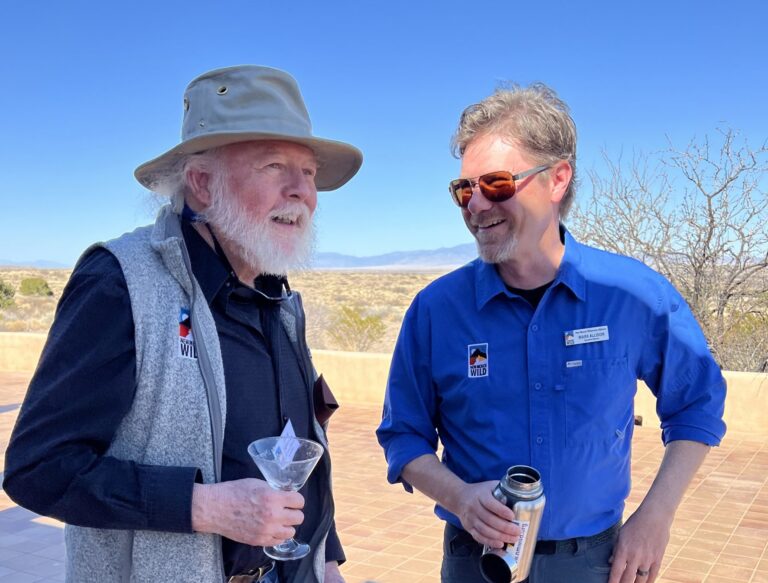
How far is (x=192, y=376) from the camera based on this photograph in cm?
170

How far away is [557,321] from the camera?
2168 mm

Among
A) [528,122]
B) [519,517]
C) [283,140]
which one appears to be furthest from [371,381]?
[519,517]

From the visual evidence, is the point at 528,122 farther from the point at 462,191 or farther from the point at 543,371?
the point at 543,371

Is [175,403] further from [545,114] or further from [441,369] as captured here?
[545,114]

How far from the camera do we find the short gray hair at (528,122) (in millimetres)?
2264

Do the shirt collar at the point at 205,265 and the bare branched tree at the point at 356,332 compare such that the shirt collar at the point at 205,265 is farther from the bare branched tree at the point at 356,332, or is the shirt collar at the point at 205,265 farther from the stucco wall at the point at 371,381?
the bare branched tree at the point at 356,332

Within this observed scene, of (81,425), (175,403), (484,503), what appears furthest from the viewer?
(484,503)

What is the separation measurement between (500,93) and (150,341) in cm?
139

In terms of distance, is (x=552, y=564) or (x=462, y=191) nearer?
(x=552, y=564)

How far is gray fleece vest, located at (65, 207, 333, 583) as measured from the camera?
5.41 ft

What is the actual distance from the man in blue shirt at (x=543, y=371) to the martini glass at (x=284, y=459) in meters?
0.47

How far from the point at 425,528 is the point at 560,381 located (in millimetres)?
3433

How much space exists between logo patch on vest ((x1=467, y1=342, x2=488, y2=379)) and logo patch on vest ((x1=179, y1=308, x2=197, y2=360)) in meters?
0.86

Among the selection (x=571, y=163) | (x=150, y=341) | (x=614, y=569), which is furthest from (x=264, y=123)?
(x=614, y=569)
